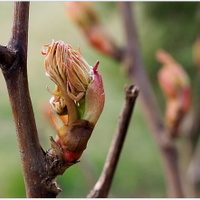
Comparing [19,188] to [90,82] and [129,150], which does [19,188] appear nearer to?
[129,150]

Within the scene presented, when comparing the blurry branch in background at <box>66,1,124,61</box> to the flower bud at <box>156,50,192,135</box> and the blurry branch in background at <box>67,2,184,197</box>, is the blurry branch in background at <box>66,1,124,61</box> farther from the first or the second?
the flower bud at <box>156,50,192,135</box>

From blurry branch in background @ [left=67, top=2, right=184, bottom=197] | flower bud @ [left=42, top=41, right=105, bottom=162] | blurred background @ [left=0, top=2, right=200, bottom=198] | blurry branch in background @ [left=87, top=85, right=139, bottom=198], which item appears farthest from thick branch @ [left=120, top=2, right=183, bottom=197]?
blurred background @ [left=0, top=2, right=200, bottom=198]

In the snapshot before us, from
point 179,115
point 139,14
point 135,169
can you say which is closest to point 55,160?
point 179,115

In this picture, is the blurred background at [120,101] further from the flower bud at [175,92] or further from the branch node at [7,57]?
the branch node at [7,57]

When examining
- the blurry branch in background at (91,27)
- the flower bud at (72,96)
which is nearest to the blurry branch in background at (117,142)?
the flower bud at (72,96)

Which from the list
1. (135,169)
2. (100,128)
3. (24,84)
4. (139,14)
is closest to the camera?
(24,84)

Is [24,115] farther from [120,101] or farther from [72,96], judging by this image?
[120,101]

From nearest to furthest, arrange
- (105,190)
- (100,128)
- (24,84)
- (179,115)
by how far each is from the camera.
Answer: (24,84) → (105,190) → (179,115) → (100,128)
